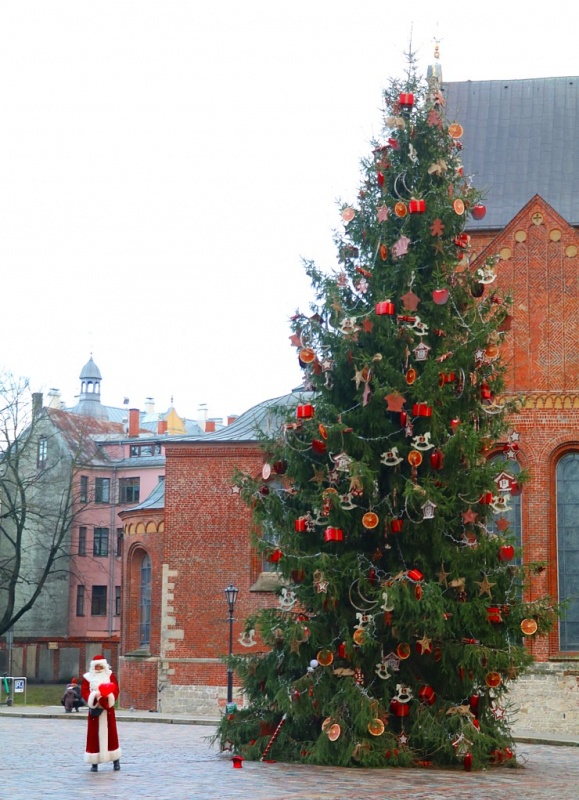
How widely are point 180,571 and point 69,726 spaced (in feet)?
27.0

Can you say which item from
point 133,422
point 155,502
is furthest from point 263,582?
point 133,422

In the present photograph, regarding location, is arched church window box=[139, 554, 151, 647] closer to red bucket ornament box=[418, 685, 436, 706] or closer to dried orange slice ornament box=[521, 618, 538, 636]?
red bucket ornament box=[418, 685, 436, 706]

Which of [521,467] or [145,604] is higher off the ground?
[521,467]

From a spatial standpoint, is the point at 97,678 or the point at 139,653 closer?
the point at 97,678

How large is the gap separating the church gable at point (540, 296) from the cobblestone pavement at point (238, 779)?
37.2 ft

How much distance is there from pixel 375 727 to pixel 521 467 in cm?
1473

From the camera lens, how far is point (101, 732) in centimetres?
1593

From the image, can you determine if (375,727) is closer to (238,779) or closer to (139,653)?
(238,779)

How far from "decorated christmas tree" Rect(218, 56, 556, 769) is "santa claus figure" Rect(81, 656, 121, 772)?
86.9 inches

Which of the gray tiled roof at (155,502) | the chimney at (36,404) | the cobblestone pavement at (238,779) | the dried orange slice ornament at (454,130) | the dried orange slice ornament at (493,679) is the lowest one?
the cobblestone pavement at (238,779)

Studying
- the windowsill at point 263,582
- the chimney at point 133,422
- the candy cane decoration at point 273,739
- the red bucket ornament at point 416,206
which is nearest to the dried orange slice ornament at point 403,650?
the candy cane decoration at point 273,739

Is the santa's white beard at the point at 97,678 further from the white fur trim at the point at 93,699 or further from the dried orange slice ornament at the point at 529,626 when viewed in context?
the dried orange slice ornament at the point at 529,626

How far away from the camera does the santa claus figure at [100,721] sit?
1572 centimetres

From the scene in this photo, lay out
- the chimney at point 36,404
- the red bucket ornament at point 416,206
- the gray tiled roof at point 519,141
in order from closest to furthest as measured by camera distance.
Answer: the red bucket ornament at point 416,206
the gray tiled roof at point 519,141
the chimney at point 36,404
